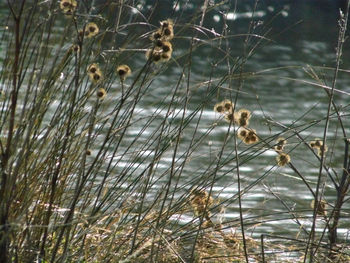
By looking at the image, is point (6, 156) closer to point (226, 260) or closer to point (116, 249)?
point (116, 249)

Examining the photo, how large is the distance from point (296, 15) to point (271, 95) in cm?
908

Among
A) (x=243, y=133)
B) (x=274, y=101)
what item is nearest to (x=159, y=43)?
(x=243, y=133)

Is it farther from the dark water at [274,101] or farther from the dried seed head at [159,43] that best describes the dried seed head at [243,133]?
the dried seed head at [159,43]

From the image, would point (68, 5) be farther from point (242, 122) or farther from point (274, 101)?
point (274, 101)

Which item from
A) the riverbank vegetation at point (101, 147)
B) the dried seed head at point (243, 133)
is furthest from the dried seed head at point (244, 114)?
the dried seed head at point (243, 133)

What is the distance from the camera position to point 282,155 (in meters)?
2.52

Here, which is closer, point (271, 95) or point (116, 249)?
point (116, 249)

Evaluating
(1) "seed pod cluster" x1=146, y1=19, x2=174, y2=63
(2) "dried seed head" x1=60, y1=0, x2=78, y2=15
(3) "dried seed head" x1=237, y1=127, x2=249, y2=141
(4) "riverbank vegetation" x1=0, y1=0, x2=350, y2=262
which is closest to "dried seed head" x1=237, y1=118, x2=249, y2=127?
(4) "riverbank vegetation" x1=0, y1=0, x2=350, y2=262

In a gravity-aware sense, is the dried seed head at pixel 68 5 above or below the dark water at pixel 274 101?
above

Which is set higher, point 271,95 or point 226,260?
point 226,260

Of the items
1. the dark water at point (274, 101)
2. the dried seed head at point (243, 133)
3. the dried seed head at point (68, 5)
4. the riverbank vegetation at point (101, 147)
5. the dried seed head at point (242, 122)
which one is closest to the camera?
the riverbank vegetation at point (101, 147)

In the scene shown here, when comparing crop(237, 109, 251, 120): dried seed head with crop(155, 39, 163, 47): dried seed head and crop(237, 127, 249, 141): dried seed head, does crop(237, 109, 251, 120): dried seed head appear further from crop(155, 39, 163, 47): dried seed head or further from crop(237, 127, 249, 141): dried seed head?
crop(155, 39, 163, 47): dried seed head

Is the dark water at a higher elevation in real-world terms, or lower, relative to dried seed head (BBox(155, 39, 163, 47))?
lower

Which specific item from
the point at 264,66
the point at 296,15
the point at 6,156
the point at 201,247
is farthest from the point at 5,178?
the point at 296,15
